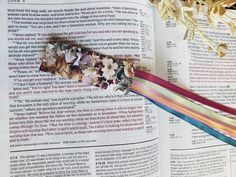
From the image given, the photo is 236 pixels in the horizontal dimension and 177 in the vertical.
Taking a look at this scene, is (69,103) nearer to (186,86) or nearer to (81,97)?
(81,97)

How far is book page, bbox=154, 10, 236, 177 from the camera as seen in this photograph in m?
0.47

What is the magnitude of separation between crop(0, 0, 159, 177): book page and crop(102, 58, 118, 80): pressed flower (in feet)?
0.04

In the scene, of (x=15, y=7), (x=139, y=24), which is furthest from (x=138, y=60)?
(x=15, y=7)

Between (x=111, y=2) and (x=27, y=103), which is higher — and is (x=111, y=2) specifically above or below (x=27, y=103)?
above

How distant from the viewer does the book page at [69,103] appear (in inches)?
16.6

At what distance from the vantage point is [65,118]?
0.43 metres

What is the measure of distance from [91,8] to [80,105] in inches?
4.1

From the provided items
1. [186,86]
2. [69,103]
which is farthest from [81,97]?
[186,86]

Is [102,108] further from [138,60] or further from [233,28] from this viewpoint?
[233,28]

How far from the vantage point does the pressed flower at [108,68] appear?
433 millimetres

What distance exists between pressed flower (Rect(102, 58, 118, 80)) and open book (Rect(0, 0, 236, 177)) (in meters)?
0.01

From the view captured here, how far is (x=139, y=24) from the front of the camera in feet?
1.47

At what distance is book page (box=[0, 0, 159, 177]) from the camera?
0.42 m

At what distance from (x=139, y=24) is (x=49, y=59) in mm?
105
